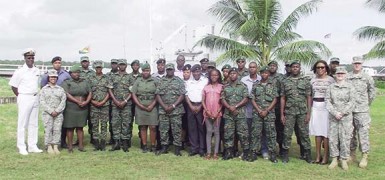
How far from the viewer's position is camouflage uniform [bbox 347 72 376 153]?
643cm

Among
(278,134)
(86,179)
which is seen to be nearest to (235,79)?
(278,134)

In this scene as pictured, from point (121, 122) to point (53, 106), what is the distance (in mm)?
1196

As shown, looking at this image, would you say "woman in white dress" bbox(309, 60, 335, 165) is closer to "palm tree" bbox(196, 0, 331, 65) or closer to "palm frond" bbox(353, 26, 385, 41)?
"palm tree" bbox(196, 0, 331, 65)

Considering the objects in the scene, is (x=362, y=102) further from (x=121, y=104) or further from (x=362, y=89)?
(x=121, y=104)

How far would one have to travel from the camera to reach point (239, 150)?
767 centimetres

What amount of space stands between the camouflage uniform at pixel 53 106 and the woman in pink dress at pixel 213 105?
2.44 m

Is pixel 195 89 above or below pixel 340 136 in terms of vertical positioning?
above

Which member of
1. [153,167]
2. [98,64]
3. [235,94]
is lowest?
[153,167]

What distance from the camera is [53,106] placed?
7.17 m

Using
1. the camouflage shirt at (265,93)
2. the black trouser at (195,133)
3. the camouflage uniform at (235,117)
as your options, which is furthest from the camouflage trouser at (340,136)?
the black trouser at (195,133)

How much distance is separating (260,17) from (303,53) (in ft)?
5.69

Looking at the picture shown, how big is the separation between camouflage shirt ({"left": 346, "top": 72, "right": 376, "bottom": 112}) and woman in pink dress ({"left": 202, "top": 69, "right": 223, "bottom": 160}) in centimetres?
204

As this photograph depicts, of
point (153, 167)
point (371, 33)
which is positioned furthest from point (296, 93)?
point (371, 33)

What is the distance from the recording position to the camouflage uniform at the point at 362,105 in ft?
21.1
